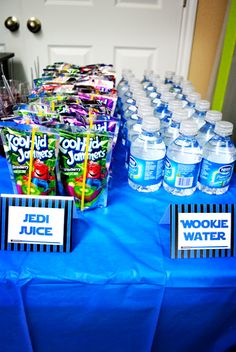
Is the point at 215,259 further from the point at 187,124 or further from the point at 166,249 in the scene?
the point at 187,124

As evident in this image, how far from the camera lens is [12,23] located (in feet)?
6.09

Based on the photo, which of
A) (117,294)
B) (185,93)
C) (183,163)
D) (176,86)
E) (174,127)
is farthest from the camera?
(176,86)

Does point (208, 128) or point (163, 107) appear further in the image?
point (163, 107)

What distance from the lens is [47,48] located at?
196 cm

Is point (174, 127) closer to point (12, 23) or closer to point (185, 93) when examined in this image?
point (185, 93)

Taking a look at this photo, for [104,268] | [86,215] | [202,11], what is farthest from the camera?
[202,11]

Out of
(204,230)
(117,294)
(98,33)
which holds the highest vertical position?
(98,33)

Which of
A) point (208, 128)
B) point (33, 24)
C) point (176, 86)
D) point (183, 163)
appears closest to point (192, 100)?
point (208, 128)

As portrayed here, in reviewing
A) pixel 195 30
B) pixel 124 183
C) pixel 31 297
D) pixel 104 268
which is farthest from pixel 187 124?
pixel 195 30

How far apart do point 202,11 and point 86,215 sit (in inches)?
72.1

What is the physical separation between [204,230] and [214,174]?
0.66 ft


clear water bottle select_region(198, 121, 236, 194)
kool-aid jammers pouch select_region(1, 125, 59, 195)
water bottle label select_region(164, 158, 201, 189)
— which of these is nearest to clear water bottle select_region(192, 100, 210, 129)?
clear water bottle select_region(198, 121, 236, 194)

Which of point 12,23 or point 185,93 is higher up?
point 12,23

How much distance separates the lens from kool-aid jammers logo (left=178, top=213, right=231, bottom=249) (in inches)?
23.8
